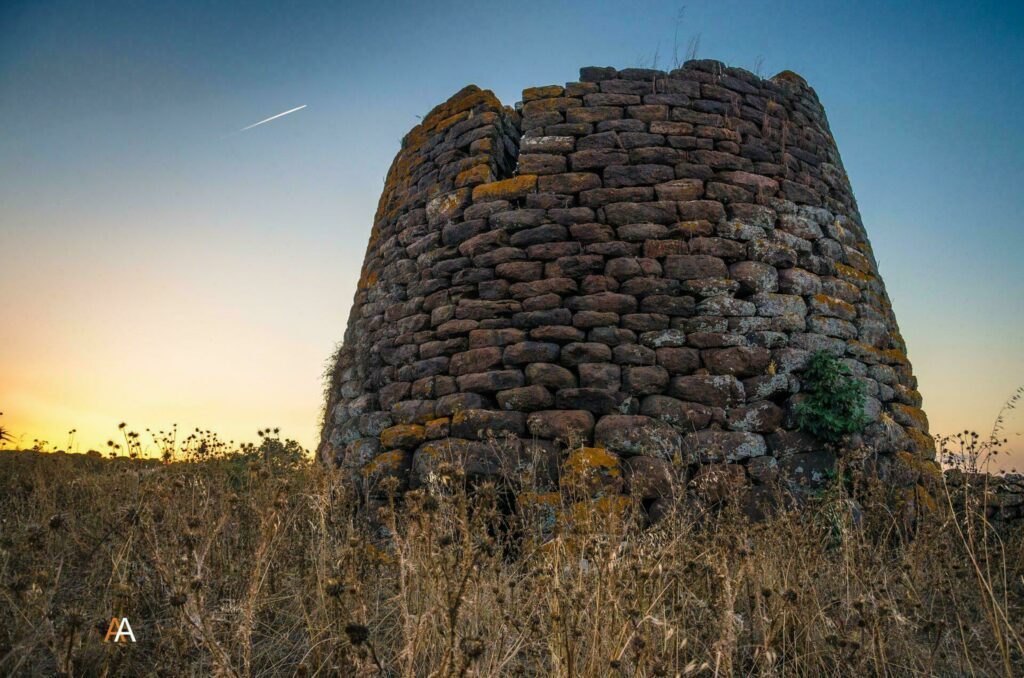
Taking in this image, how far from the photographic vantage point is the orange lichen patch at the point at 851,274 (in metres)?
5.53

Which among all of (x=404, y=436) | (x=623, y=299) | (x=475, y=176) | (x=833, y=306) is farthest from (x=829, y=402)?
(x=475, y=176)

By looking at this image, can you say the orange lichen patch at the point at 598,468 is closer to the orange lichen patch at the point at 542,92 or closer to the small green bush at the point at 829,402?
the small green bush at the point at 829,402

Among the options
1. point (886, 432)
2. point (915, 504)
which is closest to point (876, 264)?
point (886, 432)

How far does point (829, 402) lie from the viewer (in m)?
4.72

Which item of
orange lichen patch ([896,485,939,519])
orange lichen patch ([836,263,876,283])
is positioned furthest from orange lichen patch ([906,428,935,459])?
orange lichen patch ([836,263,876,283])

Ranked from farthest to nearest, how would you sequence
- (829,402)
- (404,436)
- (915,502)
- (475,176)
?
1. (475,176)
2. (404,436)
3. (915,502)
4. (829,402)

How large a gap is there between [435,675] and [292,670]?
1321 mm

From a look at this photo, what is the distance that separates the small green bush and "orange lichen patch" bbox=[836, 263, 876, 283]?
1056mm

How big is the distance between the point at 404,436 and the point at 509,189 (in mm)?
2187

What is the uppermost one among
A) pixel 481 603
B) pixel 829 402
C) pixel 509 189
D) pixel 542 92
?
pixel 542 92

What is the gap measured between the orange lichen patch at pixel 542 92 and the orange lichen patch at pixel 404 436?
304 centimetres

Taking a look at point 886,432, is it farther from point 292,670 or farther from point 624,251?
point 292,670

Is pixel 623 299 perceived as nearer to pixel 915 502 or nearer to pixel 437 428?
pixel 437 428

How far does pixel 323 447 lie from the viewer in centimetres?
612
